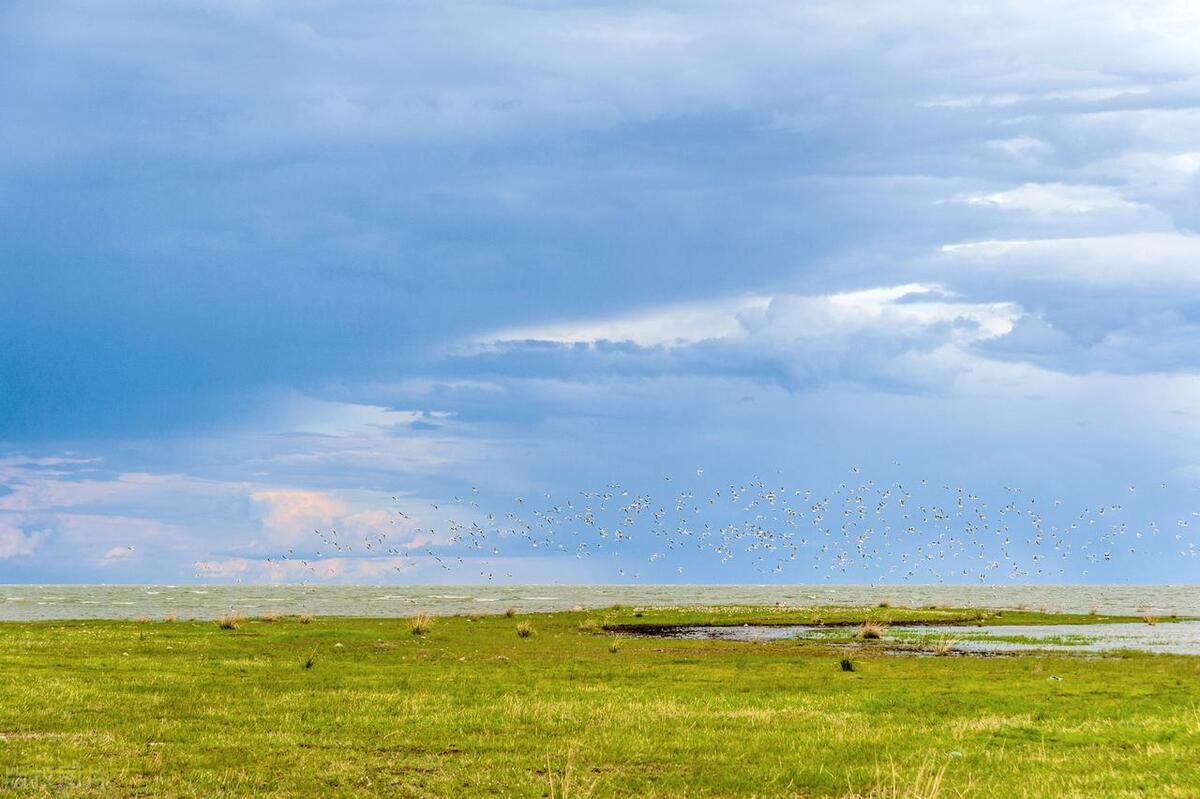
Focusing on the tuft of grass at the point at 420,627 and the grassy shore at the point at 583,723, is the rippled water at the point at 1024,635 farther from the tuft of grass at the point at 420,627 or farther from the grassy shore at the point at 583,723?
the tuft of grass at the point at 420,627

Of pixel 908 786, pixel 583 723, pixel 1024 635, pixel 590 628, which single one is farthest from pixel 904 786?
pixel 590 628

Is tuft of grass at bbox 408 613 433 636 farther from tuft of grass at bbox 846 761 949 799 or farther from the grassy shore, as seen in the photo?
tuft of grass at bbox 846 761 949 799

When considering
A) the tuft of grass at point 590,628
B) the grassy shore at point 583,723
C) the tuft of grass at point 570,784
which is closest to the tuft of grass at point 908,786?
the grassy shore at point 583,723

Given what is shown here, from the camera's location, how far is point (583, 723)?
2781 centimetres

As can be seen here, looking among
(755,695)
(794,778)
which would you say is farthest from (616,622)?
(794,778)

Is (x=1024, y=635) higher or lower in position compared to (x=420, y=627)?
lower

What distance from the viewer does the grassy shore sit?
809 inches

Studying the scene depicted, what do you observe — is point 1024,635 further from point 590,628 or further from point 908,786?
point 908,786

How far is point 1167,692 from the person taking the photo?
3594 centimetres

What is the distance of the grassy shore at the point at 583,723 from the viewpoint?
67.4 ft

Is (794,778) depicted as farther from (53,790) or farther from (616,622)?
(616,622)

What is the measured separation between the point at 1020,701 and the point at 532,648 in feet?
90.6

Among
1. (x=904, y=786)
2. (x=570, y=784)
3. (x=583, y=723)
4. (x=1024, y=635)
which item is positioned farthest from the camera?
(x=1024, y=635)

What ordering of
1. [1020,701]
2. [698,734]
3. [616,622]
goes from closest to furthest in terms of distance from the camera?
1. [698,734]
2. [1020,701]
3. [616,622]
